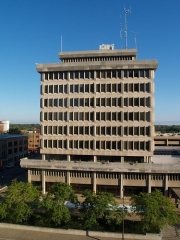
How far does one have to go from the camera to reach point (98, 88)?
202ft

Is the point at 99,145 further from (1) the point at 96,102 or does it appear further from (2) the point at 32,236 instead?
(2) the point at 32,236

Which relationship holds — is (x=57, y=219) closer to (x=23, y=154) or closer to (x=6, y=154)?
(x=6, y=154)

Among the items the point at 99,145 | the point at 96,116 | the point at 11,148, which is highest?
the point at 96,116

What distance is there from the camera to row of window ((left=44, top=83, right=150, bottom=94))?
6009 centimetres

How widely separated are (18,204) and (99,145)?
25217mm

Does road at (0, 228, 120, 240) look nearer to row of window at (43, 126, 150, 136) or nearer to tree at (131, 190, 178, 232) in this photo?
tree at (131, 190, 178, 232)

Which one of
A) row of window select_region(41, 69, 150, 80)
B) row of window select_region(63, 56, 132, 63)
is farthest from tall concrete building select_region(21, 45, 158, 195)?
row of window select_region(63, 56, 132, 63)

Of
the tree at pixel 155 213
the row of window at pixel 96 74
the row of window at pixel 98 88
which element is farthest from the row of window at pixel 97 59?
the tree at pixel 155 213

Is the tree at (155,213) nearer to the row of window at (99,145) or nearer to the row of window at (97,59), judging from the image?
the row of window at (99,145)

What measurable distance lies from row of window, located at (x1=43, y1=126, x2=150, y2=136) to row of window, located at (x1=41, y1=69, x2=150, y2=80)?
40.7 feet

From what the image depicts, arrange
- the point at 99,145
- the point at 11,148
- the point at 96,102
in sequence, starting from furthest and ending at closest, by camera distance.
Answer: the point at 11,148 < the point at 96,102 < the point at 99,145

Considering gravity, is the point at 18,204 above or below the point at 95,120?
below

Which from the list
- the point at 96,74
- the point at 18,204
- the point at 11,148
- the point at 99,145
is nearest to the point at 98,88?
the point at 96,74

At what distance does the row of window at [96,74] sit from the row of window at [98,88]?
78.9 inches
